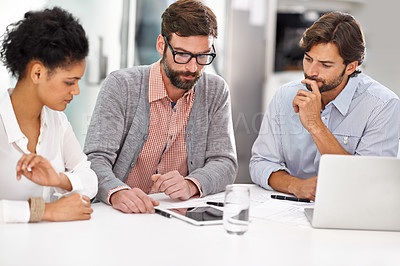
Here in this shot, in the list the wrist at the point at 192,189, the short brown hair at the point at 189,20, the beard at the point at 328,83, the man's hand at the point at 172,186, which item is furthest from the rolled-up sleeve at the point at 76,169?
the beard at the point at 328,83

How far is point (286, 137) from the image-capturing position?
221cm

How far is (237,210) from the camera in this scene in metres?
1.32

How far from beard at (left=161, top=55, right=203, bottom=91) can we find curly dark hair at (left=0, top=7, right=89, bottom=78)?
0.59 meters

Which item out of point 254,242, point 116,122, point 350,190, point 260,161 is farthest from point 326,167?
point 116,122

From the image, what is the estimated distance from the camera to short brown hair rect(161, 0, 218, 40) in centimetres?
197

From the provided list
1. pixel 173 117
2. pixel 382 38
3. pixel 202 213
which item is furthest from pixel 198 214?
pixel 382 38

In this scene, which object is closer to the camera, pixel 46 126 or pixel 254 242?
pixel 254 242

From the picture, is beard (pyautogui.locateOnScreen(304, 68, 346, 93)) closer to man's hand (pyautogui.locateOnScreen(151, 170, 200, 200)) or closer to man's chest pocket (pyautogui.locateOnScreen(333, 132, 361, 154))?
man's chest pocket (pyautogui.locateOnScreen(333, 132, 361, 154))

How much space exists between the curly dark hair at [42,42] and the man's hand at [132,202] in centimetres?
44

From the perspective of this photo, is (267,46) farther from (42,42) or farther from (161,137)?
(42,42)

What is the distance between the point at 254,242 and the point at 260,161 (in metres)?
0.89

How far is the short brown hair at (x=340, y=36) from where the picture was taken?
2.12 m

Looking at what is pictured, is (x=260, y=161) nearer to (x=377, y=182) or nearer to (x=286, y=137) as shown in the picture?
(x=286, y=137)

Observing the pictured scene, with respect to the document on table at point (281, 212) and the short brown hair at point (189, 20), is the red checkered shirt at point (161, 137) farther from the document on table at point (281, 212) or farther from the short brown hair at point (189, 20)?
the document on table at point (281, 212)
